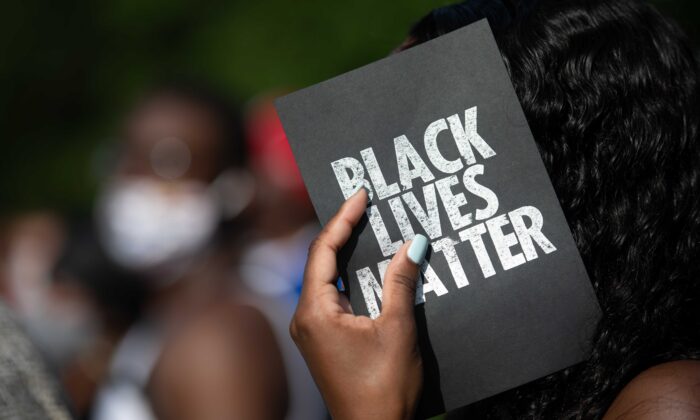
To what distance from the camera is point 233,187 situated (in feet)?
14.6

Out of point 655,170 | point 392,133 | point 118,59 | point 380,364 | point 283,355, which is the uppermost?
point 118,59

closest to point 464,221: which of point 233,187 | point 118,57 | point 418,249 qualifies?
point 418,249

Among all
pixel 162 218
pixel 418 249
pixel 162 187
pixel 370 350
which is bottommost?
pixel 370 350

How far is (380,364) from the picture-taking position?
1418 mm

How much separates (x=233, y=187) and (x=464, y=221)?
3062mm

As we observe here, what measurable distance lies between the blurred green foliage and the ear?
66 centimetres

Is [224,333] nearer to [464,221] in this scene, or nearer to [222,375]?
[222,375]

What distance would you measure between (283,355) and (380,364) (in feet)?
7.06

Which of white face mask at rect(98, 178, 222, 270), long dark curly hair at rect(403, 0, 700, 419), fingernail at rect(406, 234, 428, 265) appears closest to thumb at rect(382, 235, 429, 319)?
fingernail at rect(406, 234, 428, 265)

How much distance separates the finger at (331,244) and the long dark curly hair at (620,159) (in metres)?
0.36

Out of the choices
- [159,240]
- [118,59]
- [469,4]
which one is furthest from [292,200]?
[469,4]

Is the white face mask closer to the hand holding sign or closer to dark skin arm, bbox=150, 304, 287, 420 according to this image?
dark skin arm, bbox=150, 304, 287, 420

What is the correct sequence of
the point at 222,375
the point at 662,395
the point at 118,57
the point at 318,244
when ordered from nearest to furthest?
the point at 662,395 < the point at 318,244 < the point at 222,375 < the point at 118,57

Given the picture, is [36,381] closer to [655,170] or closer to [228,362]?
[655,170]
